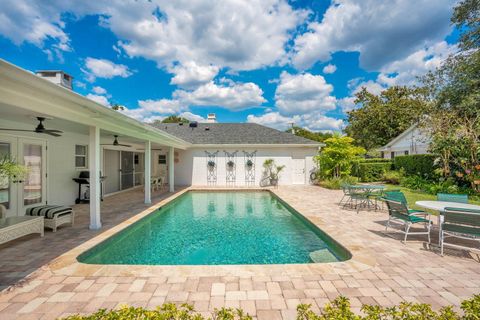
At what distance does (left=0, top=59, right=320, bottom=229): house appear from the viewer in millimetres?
4075

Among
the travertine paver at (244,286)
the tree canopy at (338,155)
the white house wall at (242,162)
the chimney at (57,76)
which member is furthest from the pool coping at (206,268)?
the white house wall at (242,162)

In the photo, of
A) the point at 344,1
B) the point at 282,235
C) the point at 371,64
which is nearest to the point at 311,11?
the point at 344,1

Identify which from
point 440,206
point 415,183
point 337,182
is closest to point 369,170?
point 415,183

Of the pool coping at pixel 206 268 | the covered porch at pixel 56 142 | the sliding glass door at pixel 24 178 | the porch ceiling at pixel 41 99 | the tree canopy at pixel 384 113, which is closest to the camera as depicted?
the porch ceiling at pixel 41 99

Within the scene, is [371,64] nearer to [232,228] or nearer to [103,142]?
[232,228]

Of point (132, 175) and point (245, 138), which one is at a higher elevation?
point (245, 138)

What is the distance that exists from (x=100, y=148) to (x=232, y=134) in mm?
9472

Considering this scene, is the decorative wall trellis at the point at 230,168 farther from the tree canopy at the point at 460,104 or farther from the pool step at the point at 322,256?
the tree canopy at the point at 460,104

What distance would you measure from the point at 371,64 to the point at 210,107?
49.1ft

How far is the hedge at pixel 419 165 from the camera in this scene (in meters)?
13.8

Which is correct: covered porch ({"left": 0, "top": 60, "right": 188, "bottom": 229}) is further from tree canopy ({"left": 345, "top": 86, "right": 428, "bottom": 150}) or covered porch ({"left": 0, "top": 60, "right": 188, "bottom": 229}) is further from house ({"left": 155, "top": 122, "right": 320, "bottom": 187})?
tree canopy ({"left": 345, "top": 86, "right": 428, "bottom": 150})

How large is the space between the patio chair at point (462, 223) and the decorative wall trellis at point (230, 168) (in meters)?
12.8

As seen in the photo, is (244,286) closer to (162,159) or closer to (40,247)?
(40,247)

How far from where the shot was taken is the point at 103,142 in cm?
1137
